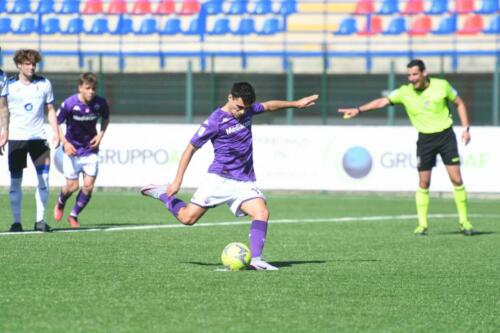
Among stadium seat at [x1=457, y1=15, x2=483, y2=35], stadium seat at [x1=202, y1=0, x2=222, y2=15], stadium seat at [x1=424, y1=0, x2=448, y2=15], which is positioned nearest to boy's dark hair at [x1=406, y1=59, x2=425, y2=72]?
stadium seat at [x1=457, y1=15, x2=483, y2=35]

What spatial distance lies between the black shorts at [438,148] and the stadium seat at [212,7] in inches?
640

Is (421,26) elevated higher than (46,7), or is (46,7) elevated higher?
(46,7)

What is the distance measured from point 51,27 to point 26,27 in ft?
2.16

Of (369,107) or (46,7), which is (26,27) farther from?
(369,107)

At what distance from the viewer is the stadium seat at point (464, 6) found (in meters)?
29.1

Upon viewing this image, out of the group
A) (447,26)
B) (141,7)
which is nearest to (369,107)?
(447,26)

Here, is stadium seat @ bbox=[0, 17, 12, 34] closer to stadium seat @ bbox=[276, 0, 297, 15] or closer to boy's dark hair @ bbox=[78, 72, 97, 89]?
stadium seat @ bbox=[276, 0, 297, 15]

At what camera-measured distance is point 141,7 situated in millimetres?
30453

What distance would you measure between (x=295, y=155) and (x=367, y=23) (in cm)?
917

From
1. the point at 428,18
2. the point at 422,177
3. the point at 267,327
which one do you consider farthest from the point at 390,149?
the point at 267,327

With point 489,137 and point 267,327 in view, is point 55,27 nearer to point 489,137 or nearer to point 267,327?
point 489,137

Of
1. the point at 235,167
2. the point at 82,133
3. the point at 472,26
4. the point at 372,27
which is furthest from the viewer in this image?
the point at 372,27

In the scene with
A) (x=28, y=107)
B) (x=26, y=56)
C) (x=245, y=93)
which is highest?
(x=26, y=56)

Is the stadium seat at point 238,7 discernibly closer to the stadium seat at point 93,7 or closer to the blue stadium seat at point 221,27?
the blue stadium seat at point 221,27
